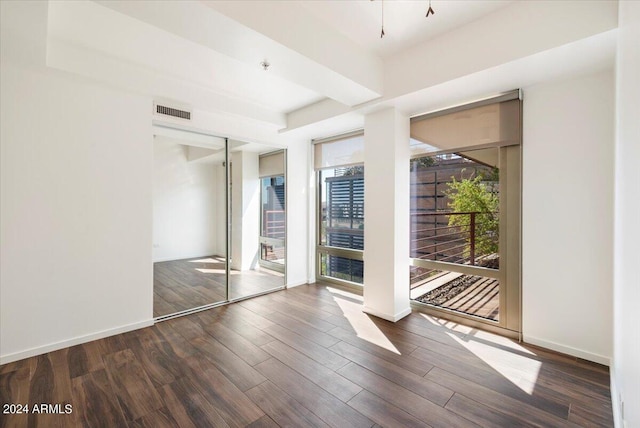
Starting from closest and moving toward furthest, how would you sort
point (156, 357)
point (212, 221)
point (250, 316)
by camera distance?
point (156, 357), point (250, 316), point (212, 221)

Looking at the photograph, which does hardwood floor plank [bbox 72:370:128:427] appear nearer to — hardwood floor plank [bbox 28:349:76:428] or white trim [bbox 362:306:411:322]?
hardwood floor plank [bbox 28:349:76:428]

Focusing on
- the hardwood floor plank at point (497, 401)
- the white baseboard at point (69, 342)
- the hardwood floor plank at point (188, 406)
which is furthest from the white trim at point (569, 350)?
the white baseboard at point (69, 342)

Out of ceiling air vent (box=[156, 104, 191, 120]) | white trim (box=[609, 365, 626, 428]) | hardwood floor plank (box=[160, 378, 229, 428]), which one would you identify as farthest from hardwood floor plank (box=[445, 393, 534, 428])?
ceiling air vent (box=[156, 104, 191, 120])

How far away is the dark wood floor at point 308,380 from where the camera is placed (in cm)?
180

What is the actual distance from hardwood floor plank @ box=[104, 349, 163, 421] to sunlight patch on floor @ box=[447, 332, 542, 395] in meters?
2.62

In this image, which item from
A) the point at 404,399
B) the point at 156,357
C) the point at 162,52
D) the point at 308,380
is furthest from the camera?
the point at 162,52

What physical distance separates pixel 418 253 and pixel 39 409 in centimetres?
375

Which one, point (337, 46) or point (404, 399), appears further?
point (337, 46)

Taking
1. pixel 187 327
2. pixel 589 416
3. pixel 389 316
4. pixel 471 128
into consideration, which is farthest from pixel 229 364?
pixel 471 128

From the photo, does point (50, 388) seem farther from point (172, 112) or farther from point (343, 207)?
point (343, 207)

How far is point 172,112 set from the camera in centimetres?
329

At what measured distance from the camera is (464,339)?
2846 mm

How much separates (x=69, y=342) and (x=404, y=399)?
3.08 m

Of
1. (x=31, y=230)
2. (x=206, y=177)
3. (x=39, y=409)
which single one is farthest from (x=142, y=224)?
(x=39, y=409)
